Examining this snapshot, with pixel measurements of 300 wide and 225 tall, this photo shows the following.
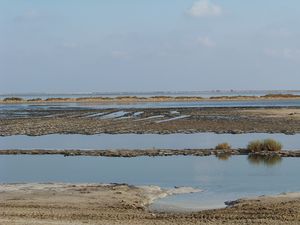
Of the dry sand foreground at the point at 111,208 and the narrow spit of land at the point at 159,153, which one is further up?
the dry sand foreground at the point at 111,208

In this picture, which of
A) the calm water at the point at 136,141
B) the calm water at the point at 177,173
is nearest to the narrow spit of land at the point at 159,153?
the calm water at the point at 177,173

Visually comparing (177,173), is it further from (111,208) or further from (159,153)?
(111,208)

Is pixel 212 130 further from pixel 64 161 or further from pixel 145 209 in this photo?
pixel 145 209

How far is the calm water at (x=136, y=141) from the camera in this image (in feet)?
94.6

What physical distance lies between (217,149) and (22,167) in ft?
29.0

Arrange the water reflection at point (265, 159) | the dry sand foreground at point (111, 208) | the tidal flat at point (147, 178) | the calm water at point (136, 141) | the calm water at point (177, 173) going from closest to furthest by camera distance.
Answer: the dry sand foreground at point (111, 208)
the tidal flat at point (147, 178)
the calm water at point (177, 173)
the water reflection at point (265, 159)
the calm water at point (136, 141)

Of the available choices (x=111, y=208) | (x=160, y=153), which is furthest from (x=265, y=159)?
(x=111, y=208)

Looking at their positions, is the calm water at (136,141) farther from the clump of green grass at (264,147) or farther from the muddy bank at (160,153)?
the muddy bank at (160,153)

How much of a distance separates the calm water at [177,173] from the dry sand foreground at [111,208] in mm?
1042

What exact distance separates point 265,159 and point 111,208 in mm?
11643

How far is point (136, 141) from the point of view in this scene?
103 feet

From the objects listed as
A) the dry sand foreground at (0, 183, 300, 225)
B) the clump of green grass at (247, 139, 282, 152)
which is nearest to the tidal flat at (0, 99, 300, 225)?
the dry sand foreground at (0, 183, 300, 225)

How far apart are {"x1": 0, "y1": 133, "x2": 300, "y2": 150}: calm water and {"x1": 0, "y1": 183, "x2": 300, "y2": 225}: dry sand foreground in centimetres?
1235

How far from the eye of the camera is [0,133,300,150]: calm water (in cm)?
2883
